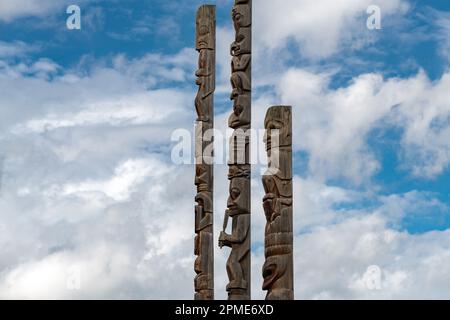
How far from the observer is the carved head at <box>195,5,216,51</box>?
68.4ft

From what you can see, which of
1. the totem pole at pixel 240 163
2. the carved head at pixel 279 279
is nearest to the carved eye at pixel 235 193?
the totem pole at pixel 240 163

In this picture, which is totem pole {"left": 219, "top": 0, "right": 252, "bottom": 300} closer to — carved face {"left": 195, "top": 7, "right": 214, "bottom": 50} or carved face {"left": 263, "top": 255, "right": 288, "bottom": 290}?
carved face {"left": 195, "top": 7, "right": 214, "bottom": 50}

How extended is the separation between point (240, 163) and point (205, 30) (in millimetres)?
4579

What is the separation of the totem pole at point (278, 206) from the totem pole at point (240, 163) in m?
2.78

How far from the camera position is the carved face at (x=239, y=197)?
1706cm

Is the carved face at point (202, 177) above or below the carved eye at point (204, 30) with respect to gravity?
A: below

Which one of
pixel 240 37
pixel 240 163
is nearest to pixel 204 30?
pixel 240 37

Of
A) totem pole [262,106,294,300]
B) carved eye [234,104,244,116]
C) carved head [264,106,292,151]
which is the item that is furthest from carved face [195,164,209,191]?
carved head [264,106,292,151]

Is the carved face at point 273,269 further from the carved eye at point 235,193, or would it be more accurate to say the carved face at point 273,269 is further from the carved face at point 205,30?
the carved face at point 205,30
